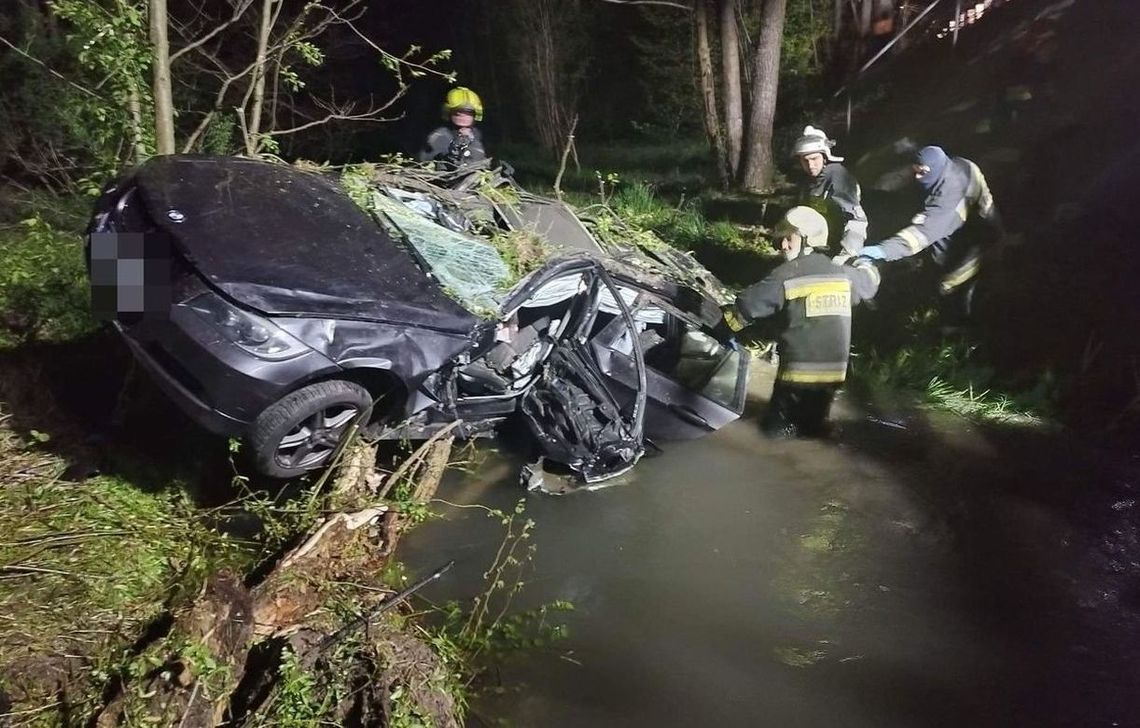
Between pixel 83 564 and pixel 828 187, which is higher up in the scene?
pixel 828 187

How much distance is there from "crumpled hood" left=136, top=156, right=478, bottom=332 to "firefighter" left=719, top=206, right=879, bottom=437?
2156 millimetres

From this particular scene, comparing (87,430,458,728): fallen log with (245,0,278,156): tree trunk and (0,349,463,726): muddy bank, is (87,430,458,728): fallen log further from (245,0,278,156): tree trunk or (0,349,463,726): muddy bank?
(245,0,278,156): tree trunk

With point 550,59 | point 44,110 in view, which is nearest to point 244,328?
point 44,110

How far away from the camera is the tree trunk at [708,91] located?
10.3 metres

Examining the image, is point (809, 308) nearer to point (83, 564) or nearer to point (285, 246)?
A: point (285, 246)

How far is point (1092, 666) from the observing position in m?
3.60

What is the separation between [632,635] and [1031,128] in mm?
7793

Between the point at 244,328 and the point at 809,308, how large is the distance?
334 cm

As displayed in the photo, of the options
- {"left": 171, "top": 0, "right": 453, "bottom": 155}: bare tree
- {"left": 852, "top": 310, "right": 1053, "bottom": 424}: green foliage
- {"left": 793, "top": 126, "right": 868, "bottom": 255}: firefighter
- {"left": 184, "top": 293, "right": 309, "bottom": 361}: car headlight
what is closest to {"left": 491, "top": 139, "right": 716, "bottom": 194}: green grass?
{"left": 171, "top": 0, "right": 453, "bottom": 155}: bare tree

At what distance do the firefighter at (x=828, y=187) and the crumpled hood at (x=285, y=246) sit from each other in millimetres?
3449

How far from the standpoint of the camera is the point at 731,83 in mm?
10055

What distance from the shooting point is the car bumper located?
10.9ft

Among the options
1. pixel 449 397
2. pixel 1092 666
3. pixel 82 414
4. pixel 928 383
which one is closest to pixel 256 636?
pixel 449 397

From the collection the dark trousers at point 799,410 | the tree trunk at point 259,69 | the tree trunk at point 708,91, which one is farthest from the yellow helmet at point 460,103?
the tree trunk at point 708,91
